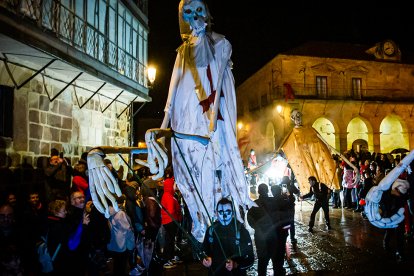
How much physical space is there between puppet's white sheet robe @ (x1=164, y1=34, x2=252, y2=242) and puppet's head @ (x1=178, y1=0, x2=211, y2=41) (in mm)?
434

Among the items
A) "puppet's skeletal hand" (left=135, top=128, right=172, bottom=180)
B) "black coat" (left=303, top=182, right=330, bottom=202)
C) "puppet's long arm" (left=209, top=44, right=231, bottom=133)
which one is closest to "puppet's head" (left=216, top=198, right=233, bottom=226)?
"puppet's long arm" (left=209, top=44, right=231, bottom=133)

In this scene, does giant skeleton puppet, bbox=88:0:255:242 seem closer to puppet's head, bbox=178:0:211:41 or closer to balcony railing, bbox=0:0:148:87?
puppet's head, bbox=178:0:211:41

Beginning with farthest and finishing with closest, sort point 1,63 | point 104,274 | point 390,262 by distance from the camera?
point 1,63 < point 390,262 < point 104,274

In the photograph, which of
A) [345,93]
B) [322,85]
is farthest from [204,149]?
[345,93]

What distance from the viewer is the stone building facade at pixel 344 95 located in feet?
110

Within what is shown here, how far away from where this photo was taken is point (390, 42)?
3562 centimetres

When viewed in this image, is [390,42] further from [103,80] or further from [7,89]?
[7,89]

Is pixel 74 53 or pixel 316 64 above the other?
pixel 316 64

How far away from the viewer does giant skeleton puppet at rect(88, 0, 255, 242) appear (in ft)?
13.2

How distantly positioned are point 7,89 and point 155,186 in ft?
13.2

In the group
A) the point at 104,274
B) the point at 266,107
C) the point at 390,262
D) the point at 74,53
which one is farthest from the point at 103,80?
the point at 266,107

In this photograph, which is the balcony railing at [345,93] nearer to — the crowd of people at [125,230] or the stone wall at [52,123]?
the stone wall at [52,123]

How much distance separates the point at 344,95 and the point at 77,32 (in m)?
30.0

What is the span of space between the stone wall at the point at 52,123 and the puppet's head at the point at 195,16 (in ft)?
17.4
